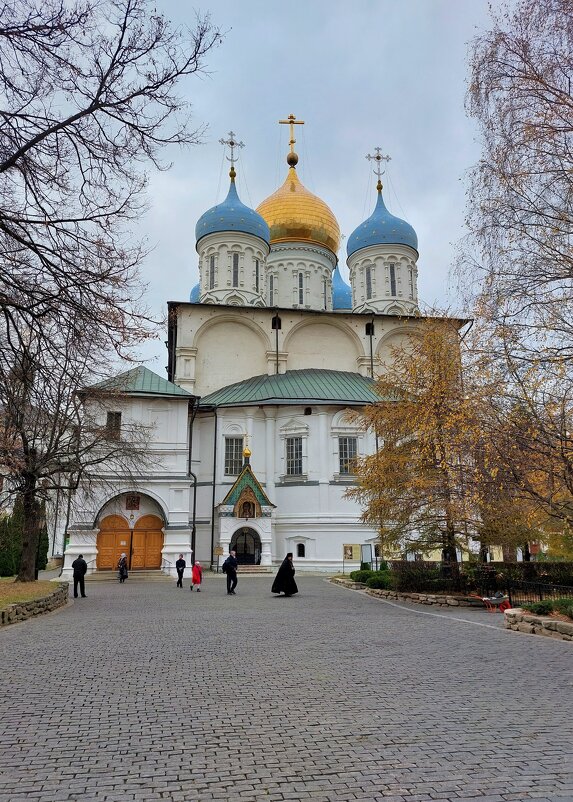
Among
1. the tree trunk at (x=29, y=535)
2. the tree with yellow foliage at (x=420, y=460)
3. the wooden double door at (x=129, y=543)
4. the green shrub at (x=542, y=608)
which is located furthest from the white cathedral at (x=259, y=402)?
the green shrub at (x=542, y=608)

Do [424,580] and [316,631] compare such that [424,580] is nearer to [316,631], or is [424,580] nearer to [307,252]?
[316,631]

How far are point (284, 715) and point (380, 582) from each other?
15.5 metres

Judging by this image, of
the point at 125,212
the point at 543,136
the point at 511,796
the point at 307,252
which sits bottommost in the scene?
the point at 511,796

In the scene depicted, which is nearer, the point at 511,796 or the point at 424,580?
the point at 511,796

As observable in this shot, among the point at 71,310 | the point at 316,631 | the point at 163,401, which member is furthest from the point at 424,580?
the point at 163,401

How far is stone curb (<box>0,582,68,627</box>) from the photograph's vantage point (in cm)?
1250

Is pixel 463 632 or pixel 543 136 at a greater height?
pixel 543 136

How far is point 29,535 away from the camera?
19.7 metres

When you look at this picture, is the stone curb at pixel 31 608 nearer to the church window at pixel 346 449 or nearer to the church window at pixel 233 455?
the church window at pixel 233 455

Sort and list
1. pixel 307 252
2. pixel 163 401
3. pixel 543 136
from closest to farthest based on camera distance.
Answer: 1. pixel 543 136
2. pixel 163 401
3. pixel 307 252

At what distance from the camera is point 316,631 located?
1120 centimetres

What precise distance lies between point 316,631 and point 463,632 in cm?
263

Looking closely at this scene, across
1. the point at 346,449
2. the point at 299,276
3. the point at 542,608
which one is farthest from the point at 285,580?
the point at 299,276

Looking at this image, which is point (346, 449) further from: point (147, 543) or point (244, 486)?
point (147, 543)
